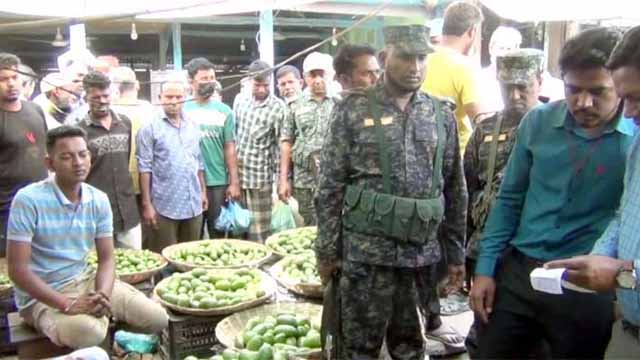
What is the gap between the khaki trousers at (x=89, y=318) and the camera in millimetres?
3201

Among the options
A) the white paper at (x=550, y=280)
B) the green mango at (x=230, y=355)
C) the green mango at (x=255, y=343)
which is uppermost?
the white paper at (x=550, y=280)

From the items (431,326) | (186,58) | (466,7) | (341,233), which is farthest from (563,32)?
(186,58)

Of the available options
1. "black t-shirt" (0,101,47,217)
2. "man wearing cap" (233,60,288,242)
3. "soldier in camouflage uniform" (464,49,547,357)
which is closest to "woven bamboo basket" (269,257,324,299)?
"soldier in camouflage uniform" (464,49,547,357)

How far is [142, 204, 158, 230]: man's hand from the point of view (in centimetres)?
477

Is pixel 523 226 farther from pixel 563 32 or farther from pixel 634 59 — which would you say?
pixel 563 32

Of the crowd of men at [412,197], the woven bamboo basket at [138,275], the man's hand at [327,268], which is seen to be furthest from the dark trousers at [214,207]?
the man's hand at [327,268]

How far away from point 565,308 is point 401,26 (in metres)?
1.41

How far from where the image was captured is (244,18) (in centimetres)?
959

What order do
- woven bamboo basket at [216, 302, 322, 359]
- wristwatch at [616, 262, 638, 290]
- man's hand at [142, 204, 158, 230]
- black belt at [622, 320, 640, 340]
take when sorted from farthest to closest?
man's hand at [142, 204, 158, 230], woven bamboo basket at [216, 302, 322, 359], black belt at [622, 320, 640, 340], wristwatch at [616, 262, 638, 290]

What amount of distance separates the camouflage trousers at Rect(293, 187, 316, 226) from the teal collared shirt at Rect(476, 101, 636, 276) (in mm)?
3039

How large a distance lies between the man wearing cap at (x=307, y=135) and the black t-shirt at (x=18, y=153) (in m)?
1.95

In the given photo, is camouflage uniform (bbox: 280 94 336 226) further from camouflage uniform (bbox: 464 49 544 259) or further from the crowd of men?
camouflage uniform (bbox: 464 49 544 259)

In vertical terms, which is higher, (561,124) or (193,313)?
(561,124)

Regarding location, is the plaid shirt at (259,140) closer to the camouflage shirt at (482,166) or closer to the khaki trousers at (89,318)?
the khaki trousers at (89,318)
